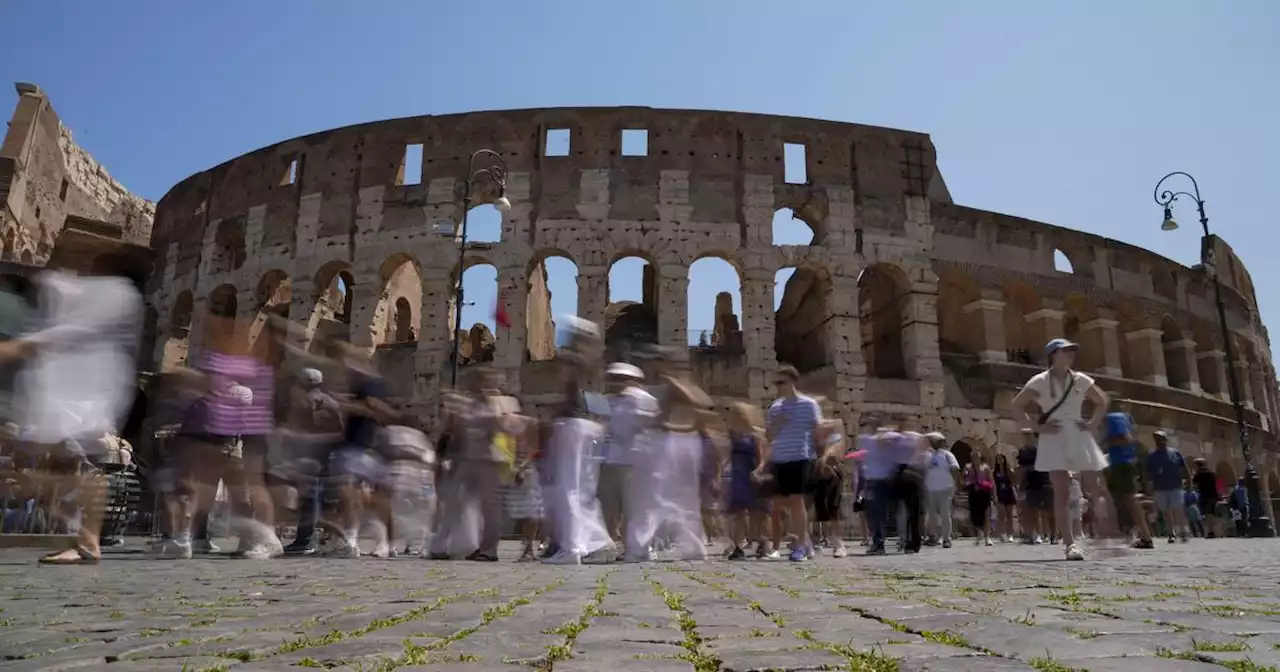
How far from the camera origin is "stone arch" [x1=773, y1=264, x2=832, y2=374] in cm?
2041

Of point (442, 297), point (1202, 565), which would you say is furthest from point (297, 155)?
point (1202, 565)

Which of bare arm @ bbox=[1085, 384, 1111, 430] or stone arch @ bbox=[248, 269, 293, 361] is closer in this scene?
bare arm @ bbox=[1085, 384, 1111, 430]

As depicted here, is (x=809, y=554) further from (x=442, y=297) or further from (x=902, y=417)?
(x=442, y=297)

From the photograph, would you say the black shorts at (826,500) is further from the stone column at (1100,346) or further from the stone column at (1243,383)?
the stone column at (1243,383)

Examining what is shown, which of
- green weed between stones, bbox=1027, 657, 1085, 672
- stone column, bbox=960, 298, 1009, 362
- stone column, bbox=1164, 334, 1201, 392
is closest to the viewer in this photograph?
green weed between stones, bbox=1027, 657, 1085, 672

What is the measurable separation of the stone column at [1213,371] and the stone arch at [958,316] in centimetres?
985

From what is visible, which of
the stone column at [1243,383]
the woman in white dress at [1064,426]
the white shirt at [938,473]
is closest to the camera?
the woman in white dress at [1064,426]

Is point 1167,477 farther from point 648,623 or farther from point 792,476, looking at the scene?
point 648,623

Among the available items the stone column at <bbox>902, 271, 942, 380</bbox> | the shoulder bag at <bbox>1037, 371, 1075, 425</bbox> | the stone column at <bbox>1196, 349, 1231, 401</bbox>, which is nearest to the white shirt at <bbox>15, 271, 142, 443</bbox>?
the shoulder bag at <bbox>1037, 371, 1075, 425</bbox>

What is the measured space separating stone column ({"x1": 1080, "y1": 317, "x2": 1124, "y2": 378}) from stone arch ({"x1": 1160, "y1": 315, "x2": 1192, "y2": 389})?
2835 millimetres

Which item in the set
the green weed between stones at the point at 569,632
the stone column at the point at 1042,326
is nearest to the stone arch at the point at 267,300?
the green weed between stones at the point at 569,632

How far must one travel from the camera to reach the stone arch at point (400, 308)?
74.6ft

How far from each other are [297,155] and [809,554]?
19.4m

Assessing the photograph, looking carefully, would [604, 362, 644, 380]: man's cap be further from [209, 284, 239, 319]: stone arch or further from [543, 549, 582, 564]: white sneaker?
[209, 284, 239, 319]: stone arch
